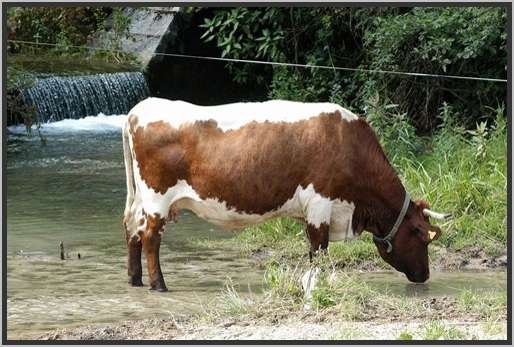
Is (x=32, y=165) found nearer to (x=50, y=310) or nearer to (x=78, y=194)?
(x=78, y=194)

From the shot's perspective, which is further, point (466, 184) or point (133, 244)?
point (466, 184)

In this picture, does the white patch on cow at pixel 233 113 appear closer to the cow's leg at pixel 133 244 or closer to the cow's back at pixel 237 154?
the cow's back at pixel 237 154

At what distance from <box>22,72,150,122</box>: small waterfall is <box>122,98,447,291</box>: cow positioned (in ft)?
25.5

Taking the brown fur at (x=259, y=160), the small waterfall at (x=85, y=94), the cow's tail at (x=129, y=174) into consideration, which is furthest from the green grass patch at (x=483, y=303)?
the small waterfall at (x=85, y=94)

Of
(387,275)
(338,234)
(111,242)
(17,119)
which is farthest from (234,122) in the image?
(17,119)

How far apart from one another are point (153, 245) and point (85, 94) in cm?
824

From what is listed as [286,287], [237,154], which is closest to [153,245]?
[237,154]

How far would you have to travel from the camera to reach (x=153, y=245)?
8.94 m

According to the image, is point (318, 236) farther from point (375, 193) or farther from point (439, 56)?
point (439, 56)

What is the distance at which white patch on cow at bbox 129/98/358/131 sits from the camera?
348 inches

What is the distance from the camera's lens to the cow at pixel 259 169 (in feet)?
28.8

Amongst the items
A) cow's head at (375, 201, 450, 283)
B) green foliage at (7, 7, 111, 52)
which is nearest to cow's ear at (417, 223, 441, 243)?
cow's head at (375, 201, 450, 283)

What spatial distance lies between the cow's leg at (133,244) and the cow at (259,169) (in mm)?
69

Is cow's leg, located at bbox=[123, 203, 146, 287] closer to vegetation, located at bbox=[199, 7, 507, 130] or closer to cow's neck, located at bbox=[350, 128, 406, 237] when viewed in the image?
cow's neck, located at bbox=[350, 128, 406, 237]
